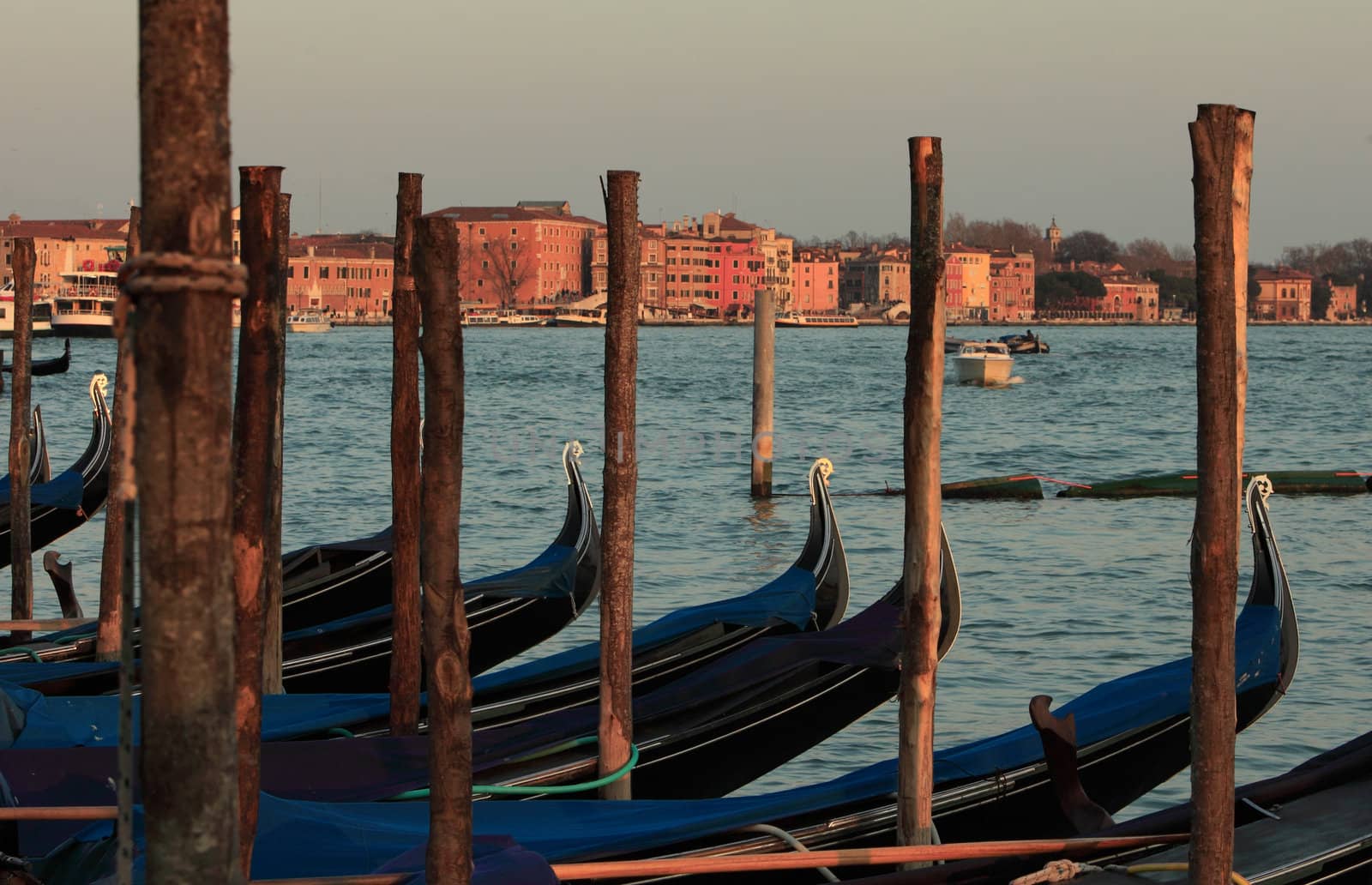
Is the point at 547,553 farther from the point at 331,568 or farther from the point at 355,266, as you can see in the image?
the point at 355,266

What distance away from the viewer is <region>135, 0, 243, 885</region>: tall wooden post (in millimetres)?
1546

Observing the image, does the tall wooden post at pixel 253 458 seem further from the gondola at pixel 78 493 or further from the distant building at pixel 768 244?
the distant building at pixel 768 244

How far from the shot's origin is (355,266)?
87062 millimetres

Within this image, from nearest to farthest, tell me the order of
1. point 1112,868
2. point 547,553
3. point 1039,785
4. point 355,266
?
1. point 1112,868
2. point 1039,785
3. point 547,553
4. point 355,266

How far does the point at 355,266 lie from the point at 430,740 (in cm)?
8624

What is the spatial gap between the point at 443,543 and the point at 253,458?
0.51 metres

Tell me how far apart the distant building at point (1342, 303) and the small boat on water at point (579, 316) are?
5268 centimetres

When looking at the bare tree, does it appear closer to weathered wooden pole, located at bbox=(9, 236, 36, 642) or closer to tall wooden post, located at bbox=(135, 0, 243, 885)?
weathered wooden pole, located at bbox=(9, 236, 36, 642)

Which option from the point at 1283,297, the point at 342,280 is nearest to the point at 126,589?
the point at 342,280

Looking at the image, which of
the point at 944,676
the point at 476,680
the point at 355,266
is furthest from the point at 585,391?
the point at 355,266

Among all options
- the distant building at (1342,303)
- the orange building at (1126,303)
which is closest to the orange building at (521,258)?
the orange building at (1126,303)

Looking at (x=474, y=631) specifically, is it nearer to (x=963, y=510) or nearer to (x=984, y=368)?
(x=963, y=510)

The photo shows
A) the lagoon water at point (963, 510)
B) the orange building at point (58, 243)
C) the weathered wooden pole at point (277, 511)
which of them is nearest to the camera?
the weathered wooden pole at point (277, 511)

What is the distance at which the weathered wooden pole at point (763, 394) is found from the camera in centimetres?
1175
